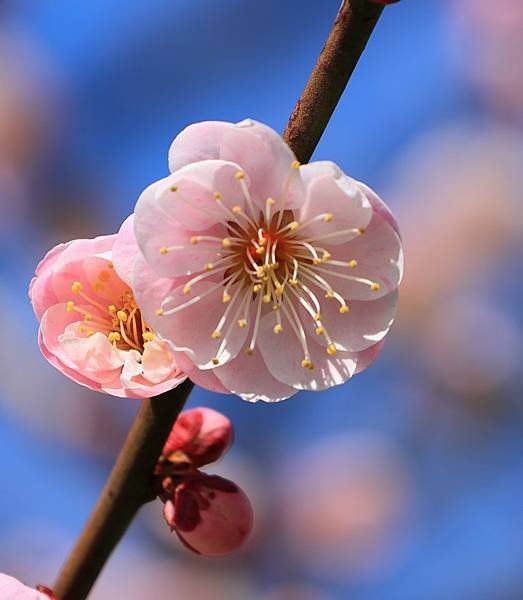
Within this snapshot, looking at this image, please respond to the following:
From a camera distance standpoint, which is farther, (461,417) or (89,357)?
(461,417)

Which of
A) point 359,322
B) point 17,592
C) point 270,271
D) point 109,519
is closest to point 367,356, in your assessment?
point 359,322

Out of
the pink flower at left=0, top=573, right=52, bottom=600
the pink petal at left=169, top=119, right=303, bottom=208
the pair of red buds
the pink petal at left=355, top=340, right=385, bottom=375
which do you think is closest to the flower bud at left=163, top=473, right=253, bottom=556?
the pair of red buds

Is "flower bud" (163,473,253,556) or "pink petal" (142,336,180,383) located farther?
"flower bud" (163,473,253,556)

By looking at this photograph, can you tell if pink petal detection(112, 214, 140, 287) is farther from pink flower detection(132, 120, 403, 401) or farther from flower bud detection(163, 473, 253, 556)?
flower bud detection(163, 473, 253, 556)

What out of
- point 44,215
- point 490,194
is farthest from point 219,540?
point 490,194

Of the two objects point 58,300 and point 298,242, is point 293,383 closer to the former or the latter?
point 298,242

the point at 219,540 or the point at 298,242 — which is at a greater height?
the point at 298,242

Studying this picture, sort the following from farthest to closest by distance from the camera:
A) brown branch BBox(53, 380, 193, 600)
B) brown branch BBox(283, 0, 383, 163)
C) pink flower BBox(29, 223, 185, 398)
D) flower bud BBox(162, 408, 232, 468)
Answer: flower bud BBox(162, 408, 232, 468) → brown branch BBox(53, 380, 193, 600) → pink flower BBox(29, 223, 185, 398) → brown branch BBox(283, 0, 383, 163)

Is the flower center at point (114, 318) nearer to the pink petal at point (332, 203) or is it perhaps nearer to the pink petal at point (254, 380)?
the pink petal at point (254, 380)
